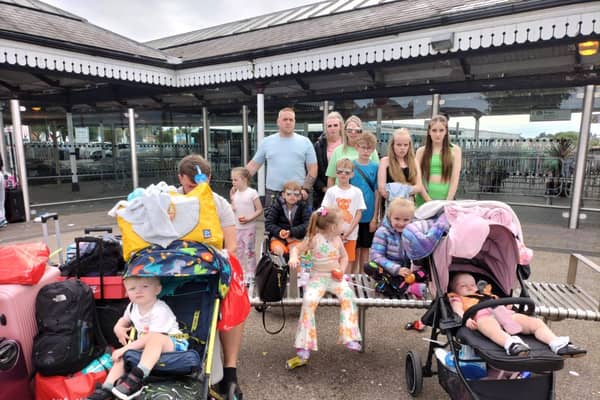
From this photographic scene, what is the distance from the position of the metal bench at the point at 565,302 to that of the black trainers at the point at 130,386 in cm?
261

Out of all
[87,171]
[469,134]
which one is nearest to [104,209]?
[87,171]

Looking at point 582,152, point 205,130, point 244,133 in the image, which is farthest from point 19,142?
point 582,152

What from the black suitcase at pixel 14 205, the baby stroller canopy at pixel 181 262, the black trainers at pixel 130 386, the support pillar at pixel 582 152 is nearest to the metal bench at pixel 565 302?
the baby stroller canopy at pixel 181 262

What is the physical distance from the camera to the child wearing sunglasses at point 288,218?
353cm

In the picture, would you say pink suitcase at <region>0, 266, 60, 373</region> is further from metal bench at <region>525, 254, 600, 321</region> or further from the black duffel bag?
metal bench at <region>525, 254, 600, 321</region>

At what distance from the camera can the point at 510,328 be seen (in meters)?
2.13

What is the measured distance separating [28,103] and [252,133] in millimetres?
6476

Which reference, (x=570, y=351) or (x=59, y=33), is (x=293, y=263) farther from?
(x=59, y=33)

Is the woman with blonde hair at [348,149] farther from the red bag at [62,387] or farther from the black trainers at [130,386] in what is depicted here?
the red bag at [62,387]

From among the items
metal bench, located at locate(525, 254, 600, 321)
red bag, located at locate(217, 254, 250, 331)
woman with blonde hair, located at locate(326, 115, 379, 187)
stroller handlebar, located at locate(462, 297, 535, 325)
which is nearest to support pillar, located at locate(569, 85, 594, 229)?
metal bench, located at locate(525, 254, 600, 321)

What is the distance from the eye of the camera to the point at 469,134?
28.6ft

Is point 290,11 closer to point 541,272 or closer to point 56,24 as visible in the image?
point 56,24

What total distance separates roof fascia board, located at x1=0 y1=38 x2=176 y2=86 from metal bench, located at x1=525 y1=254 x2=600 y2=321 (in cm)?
780

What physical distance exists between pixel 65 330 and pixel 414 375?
224 centimetres
